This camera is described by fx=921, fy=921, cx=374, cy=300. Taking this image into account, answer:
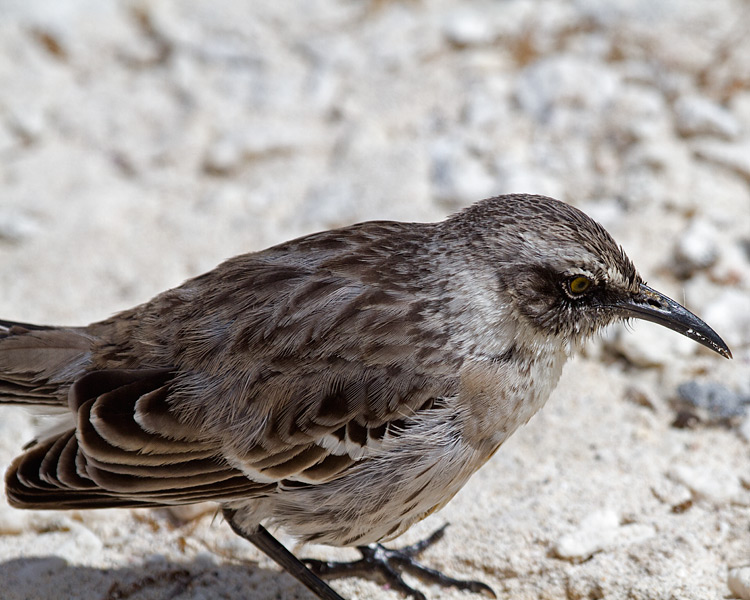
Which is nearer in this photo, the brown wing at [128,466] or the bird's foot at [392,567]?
the brown wing at [128,466]

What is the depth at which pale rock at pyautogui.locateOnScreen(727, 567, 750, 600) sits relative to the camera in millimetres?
3807

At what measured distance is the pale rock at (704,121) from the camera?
6.33 meters

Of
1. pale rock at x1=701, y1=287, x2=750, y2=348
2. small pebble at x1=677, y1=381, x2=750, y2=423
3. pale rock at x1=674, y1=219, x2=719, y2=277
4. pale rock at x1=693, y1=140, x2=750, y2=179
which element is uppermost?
pale rock at x1=693, y1=140, x2=750, y2=179

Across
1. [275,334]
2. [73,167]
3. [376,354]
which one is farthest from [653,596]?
[73,167]

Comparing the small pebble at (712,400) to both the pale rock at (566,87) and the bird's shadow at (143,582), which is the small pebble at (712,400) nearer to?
the bird's shadow at (143,582)

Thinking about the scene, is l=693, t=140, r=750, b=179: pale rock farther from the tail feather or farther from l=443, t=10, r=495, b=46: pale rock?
the tail feather

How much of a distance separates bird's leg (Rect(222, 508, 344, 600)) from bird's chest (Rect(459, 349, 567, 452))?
37.3 inches

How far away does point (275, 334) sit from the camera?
3.82 metres

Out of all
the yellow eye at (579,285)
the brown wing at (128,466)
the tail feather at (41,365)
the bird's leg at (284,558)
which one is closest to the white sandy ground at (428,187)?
the bird's leg at (284,558)

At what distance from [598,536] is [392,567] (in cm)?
98

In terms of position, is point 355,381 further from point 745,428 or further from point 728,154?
point 728,154

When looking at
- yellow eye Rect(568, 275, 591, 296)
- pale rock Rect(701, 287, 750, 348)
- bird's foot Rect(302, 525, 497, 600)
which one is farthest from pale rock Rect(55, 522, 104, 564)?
pale rock Rect(701, 287, 750, 348)

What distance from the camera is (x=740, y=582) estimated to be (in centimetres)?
383

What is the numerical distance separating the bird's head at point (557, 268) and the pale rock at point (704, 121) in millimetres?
2862
